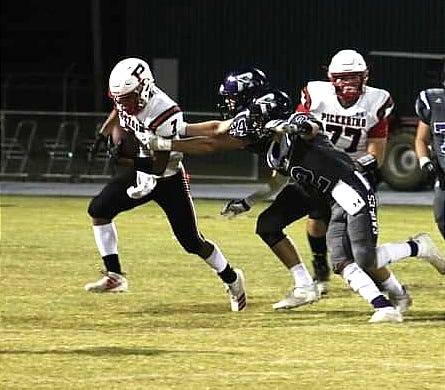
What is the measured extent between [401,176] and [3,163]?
248 inches

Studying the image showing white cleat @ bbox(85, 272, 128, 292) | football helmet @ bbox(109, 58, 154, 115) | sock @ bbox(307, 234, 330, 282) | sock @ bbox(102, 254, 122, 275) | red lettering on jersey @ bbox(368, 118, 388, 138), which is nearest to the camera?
football helmet @ bbox(109, 58, 154, 115)

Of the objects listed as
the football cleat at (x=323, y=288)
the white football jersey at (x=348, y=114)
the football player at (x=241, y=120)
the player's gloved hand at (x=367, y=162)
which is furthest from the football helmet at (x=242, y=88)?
the football cleat at (x=323, y=288)

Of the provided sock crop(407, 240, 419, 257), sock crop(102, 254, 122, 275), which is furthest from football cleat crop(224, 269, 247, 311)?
sock crop(407, 240, 419, 257)

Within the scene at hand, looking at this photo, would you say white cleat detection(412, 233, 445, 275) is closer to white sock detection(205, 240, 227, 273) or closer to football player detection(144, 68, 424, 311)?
football player detection(144, 68, 424, 311)

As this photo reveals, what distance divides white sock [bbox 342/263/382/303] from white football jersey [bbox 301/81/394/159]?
99 cm

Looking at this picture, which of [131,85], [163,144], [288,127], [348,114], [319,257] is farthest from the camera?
[319,257]

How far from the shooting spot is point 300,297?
32.1 feet

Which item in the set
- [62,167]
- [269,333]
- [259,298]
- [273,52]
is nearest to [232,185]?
[62,167]

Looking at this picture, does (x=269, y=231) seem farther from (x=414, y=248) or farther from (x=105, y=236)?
(x=105, y=236)

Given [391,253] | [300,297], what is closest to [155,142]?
[300,297]

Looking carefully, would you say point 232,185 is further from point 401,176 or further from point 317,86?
point 317,86

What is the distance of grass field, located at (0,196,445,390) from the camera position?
7.36m

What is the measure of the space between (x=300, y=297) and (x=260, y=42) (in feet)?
64.3

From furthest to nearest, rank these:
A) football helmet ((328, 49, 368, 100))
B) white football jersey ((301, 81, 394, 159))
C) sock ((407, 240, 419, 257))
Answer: white football jersey ((301, 81, 394, 159)) < football helmet ((328, 49, 368, 100)) < sock ((407, 240, 419, 257))
